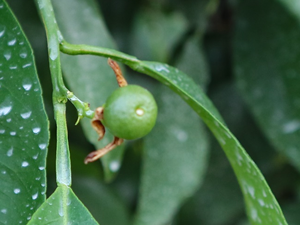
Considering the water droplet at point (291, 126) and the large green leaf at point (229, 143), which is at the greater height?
the large green leaf at point (229, 143)

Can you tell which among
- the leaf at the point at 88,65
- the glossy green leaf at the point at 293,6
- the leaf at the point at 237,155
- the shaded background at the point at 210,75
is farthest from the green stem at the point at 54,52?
the shaded background at the point at 210,75

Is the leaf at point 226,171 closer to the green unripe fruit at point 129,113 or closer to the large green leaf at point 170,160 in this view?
the large green leaf at point 170,160

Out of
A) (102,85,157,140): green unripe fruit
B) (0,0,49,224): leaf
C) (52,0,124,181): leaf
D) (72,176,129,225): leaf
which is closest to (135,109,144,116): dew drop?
(102,85,157,140): green unripe fruit

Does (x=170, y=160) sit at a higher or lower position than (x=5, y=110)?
lower

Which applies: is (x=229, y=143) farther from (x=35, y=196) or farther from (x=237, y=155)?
(x=35, y=196)

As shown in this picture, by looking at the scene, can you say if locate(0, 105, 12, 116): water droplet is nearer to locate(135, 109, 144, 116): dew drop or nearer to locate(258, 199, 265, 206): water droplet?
locate(135, 109, 144, 116): dew drop

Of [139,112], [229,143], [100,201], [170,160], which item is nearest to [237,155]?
[229,143]

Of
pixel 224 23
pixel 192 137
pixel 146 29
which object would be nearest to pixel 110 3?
pixel 146 29
